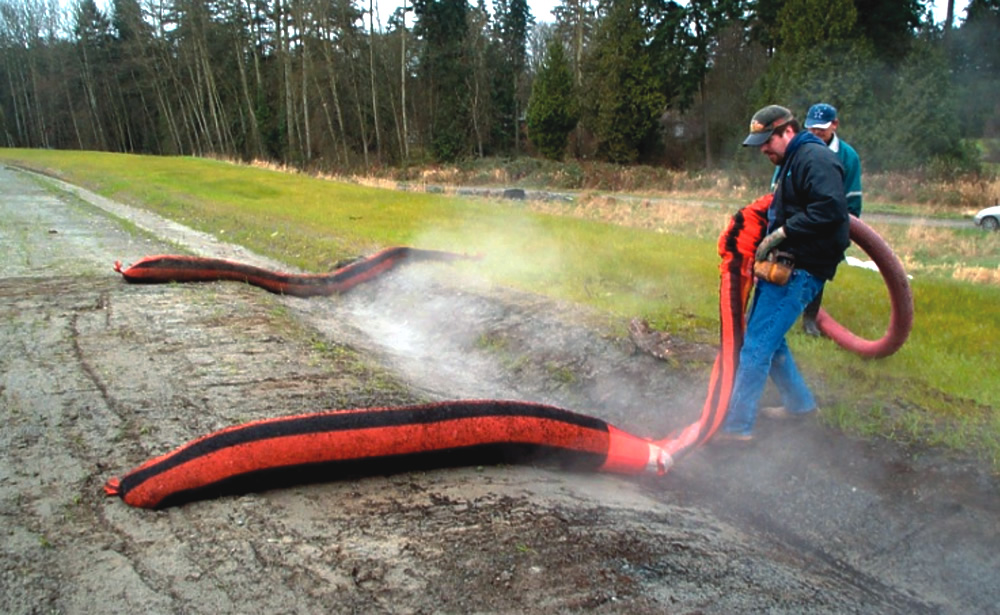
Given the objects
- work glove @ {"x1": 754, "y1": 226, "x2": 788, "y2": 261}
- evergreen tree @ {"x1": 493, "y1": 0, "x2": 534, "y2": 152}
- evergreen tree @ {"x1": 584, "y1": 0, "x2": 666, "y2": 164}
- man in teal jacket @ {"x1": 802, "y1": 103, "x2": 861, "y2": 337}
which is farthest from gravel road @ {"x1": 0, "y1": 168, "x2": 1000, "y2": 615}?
evergreen tree @ {"x1": 493, "y1": 0, "x2": 534, "y2": 152}

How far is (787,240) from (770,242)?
10 centimetres

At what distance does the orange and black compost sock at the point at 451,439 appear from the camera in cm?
355

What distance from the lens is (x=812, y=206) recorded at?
445 centimetres

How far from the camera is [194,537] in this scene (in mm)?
3297

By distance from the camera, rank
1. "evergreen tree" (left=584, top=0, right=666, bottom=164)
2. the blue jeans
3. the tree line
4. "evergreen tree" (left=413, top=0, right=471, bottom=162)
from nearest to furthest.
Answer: the blue jeans, the tree line, "evergreen tree" (left=584, top=0, right=666, bottom=164), "evergreen tree" (left=413, top=0, right=471, bottom=162)

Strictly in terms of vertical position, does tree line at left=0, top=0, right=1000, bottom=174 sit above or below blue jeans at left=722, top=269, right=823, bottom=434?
above

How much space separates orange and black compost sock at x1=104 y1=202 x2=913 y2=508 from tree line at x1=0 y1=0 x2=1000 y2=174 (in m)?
26.5

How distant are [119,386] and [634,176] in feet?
108

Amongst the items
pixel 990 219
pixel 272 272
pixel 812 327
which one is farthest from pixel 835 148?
pixel 990 219

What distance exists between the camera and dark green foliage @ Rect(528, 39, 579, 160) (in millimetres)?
45250

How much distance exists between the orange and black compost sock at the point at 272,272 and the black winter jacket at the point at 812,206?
20.3 ft

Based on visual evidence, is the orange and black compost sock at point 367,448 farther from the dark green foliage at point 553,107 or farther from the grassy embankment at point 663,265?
the dark green foliage at point 553,107

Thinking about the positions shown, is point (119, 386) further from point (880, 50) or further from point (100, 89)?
point (100, 89)

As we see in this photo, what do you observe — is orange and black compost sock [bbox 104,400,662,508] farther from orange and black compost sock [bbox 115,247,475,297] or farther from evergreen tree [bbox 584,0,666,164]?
evergreen tree [bbox 584,0,666,164]
